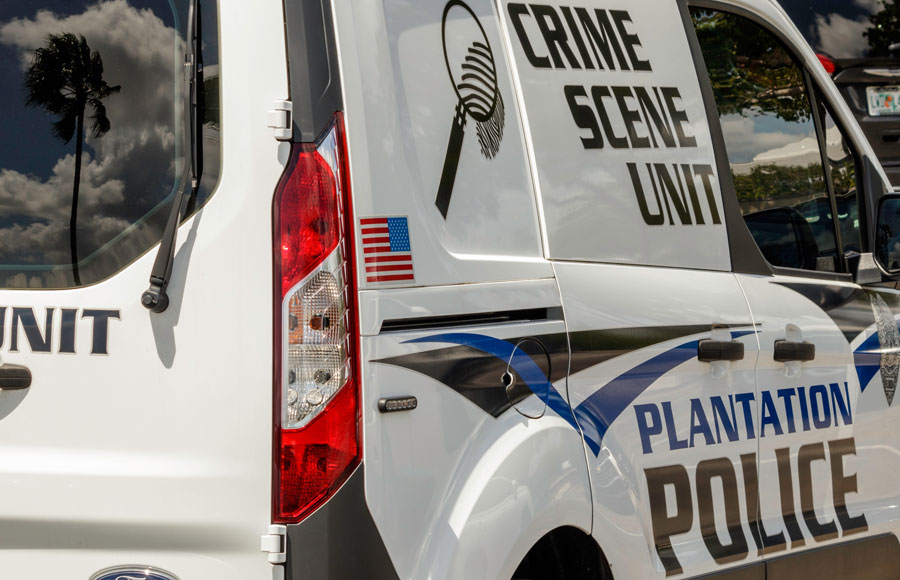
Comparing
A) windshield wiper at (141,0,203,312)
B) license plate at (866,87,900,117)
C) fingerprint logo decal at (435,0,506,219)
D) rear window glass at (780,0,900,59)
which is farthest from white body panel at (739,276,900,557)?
windshield wiper at (141,0,203,312)

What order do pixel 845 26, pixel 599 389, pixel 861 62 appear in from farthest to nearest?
pixel 845 26, pixel 861 62, pixel 599 389

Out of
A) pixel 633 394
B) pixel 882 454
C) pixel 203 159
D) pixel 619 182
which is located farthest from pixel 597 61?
pixel 882 454

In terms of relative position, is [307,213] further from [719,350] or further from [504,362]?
[719,350]

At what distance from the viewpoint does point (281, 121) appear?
2.26 meters

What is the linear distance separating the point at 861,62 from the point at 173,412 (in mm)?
3548

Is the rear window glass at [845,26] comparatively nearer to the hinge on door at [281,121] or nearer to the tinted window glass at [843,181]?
the tinted window glass at [843,181]

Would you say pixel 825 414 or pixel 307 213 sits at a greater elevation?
pixel 307 213

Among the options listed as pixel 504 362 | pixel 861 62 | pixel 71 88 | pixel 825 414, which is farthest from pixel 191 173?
pixel 861 62

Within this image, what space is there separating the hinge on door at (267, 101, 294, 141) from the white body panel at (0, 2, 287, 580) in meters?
0.02

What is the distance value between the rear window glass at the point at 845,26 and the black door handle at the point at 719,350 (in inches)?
70.3

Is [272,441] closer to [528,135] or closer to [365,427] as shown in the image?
[365,427]

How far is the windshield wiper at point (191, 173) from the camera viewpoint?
2.22 metres

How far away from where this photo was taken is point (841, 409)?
A: 354 cm

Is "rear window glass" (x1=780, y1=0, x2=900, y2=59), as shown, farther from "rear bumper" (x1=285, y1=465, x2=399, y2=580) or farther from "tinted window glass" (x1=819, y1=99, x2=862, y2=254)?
"rear bumper" (x1=285, y1=465, x2=399, y2=580)
